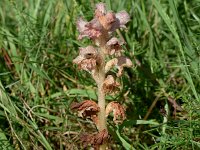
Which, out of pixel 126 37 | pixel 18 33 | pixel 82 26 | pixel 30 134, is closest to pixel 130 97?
pixel 126 37

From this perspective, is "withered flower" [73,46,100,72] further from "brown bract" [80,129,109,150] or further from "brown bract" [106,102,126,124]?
"brown bract" [80,129,109,150]

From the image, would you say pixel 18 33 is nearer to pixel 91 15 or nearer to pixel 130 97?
pixel 91 15

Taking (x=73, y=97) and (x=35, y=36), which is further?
(x=35, y=36)

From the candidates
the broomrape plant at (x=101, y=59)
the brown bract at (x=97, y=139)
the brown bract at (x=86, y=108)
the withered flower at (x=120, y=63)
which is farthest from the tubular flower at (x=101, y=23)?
the brown bract at (x=97, y=139)

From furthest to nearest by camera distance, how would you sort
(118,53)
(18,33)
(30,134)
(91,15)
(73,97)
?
(18,33), (91,15), (73,97), (30,134), (118,53)

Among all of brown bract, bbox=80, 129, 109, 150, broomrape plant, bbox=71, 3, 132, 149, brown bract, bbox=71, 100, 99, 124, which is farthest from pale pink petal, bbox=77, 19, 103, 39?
brown bract, bbox=80, 129, 109, 150

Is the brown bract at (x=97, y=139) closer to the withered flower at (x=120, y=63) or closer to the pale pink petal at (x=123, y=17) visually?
the withered flower at (x=120, y=63)

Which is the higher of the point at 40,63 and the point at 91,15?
the point at 91,15
